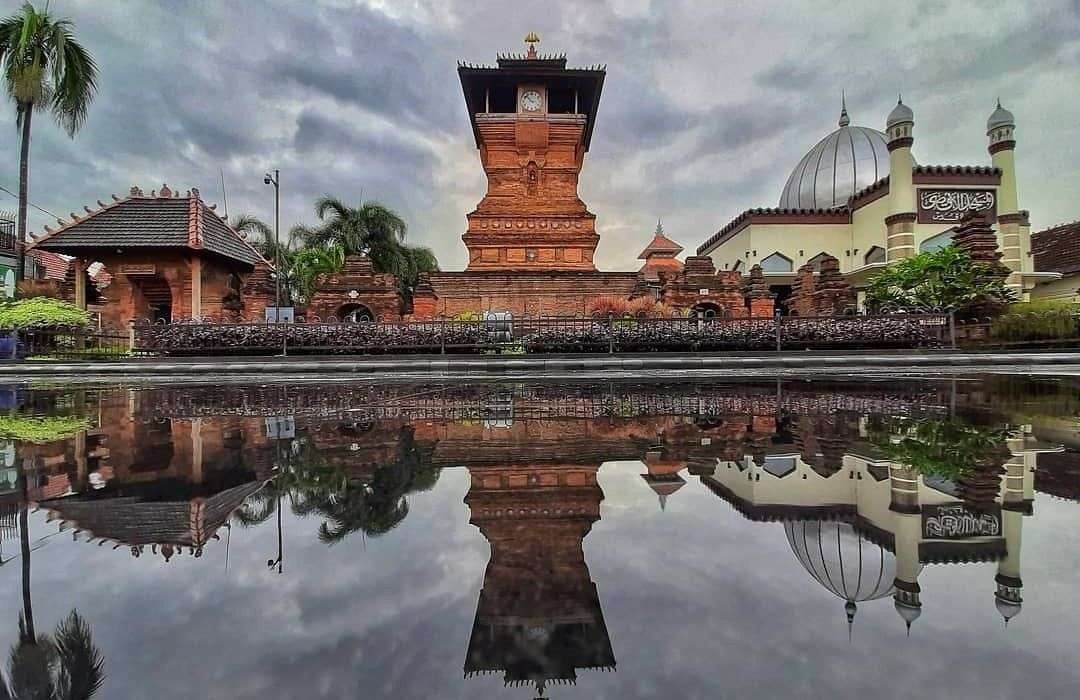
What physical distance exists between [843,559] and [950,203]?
1330 inches

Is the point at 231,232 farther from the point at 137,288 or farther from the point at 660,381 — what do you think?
the point at 660,381

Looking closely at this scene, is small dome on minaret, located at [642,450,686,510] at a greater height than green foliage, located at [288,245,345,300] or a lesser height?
lesser

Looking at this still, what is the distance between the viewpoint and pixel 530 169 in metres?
25.2

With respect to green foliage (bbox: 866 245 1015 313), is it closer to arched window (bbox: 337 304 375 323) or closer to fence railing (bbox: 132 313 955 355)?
fence railing (bbox: 132 313 955 355)

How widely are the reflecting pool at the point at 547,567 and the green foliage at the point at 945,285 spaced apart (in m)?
15.8

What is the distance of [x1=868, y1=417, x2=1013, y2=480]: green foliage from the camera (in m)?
2.92

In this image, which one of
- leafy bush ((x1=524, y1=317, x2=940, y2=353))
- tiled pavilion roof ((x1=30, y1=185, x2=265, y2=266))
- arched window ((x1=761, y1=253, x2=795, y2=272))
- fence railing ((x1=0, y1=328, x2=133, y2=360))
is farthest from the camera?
arched window ((x1=761, y1=253, x2=795, y2=272))

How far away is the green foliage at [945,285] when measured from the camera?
16.2 meters

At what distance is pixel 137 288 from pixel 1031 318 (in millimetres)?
30970

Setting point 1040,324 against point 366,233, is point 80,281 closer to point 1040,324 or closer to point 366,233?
point 366,233

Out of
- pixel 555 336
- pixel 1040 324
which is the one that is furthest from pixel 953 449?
pixel 1040 324

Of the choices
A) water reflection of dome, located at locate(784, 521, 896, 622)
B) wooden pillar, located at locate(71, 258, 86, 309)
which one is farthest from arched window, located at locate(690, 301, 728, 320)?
wooden pillar, located at locate(71, 258, 86, 309)

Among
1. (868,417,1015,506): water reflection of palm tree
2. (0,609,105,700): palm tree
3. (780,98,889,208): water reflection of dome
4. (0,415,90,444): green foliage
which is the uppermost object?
(780,98,889,208): water reflection of dome

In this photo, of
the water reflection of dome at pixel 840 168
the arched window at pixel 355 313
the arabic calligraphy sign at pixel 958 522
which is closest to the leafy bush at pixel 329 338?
the arched window at pixel 355 313
